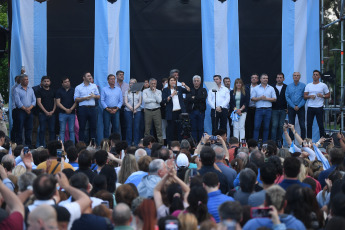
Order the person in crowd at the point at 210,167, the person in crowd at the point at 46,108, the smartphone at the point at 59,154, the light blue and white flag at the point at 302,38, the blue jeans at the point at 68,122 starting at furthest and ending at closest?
the light blue and white flag at the point at 302,38 < the person in crowd at the point at 46,108 < the blue jeans at the point at 68,122 < the smartphone at the point at 59,154 < the person in crowd at the point at 210,167

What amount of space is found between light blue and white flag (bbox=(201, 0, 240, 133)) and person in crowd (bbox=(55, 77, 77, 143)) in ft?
11.3

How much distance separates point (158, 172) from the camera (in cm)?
621

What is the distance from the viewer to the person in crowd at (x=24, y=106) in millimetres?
13672

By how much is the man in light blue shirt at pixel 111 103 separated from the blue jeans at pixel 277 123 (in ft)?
12.4

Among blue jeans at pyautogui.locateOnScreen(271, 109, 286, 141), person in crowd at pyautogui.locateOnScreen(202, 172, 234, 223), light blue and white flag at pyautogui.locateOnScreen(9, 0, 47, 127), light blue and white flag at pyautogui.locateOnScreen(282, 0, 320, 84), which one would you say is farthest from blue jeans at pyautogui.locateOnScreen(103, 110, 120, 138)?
person in crowd at pyautogui.locateOnScreen(202, 172, 234, 223)

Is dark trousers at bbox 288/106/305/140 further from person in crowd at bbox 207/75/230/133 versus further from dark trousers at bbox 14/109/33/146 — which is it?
dark trousers at bbox 14/109/33/146

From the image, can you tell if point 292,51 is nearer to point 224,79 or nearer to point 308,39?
point 308,39

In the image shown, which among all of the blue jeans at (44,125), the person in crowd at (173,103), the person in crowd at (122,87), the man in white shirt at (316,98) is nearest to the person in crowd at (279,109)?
the man in white shirt at (316,98)

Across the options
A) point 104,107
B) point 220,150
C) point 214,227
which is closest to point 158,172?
point 220,150

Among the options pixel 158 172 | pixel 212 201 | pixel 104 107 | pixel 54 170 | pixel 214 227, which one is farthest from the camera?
pixel 104 107

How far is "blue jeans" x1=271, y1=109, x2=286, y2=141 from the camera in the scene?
14383 mm

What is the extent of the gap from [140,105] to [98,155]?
750 cm

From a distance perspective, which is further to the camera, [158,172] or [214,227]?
[158,172]

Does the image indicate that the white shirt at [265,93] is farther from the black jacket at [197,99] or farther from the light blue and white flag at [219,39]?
the black jacket at [197,99]
